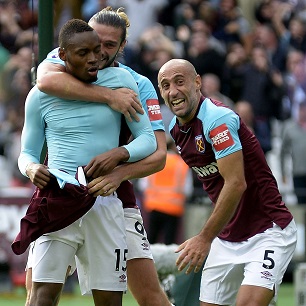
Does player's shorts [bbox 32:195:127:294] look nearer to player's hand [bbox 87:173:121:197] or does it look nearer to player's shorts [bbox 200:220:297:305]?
player's hand [bbox 87:173:121:197]

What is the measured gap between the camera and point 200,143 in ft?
24.0

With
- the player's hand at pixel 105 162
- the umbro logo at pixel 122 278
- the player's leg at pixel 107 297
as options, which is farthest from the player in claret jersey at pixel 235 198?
the player's hand at pixel 105 162

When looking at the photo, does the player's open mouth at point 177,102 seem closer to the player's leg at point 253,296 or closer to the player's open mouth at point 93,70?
the player's open mouth at point 93,70

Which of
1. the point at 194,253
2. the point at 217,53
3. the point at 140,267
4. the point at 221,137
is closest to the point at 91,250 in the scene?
the point at 140,267

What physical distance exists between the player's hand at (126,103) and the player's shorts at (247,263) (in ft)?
4.45

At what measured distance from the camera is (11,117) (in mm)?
15711

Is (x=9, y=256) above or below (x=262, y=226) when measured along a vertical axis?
below

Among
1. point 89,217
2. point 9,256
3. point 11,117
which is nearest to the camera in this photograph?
point 89,217

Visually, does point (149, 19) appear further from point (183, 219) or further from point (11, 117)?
point (183, 219)

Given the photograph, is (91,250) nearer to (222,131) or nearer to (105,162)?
(105,162)

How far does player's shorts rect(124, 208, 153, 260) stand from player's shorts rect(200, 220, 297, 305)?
1.99 feet

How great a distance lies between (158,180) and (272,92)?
10.8ft

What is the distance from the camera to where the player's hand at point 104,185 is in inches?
255

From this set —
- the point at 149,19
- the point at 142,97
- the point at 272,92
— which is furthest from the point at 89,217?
the point at 149,19
